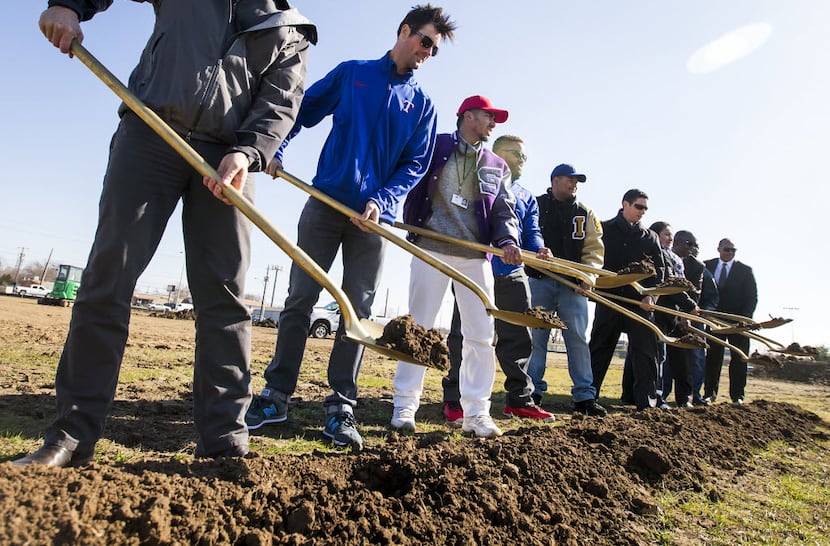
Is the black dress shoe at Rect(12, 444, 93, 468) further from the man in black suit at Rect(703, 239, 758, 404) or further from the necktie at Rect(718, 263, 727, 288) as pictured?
the necktie at Rect(718, 263, 727, 288)

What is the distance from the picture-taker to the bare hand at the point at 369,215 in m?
2.88

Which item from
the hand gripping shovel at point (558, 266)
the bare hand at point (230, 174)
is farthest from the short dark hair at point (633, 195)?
the bare hand at point (230, 174)

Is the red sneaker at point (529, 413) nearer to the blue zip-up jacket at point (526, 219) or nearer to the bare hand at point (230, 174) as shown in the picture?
the blue zip-up jacket at point (526, 219)

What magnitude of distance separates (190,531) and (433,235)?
2.49m

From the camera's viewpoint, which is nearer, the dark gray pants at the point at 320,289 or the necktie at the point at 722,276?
the dark gray pants at the point at 320,289

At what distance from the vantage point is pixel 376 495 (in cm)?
174

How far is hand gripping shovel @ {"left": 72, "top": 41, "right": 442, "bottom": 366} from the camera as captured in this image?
1.88 metres

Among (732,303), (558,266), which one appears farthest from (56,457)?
(732,303)

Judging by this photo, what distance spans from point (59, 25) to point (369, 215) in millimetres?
1571

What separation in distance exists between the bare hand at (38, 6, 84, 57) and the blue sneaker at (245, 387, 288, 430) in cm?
196

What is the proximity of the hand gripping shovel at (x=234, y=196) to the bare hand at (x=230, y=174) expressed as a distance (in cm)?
3

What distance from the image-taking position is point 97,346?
187cm

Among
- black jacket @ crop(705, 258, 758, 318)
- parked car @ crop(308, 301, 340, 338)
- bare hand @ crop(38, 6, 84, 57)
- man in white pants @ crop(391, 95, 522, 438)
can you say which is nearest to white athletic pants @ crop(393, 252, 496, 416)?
man in white pants @ crop(391, 95, 522, 438)

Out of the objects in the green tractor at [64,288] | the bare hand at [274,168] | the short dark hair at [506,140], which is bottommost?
the green tractor at [64,288]
